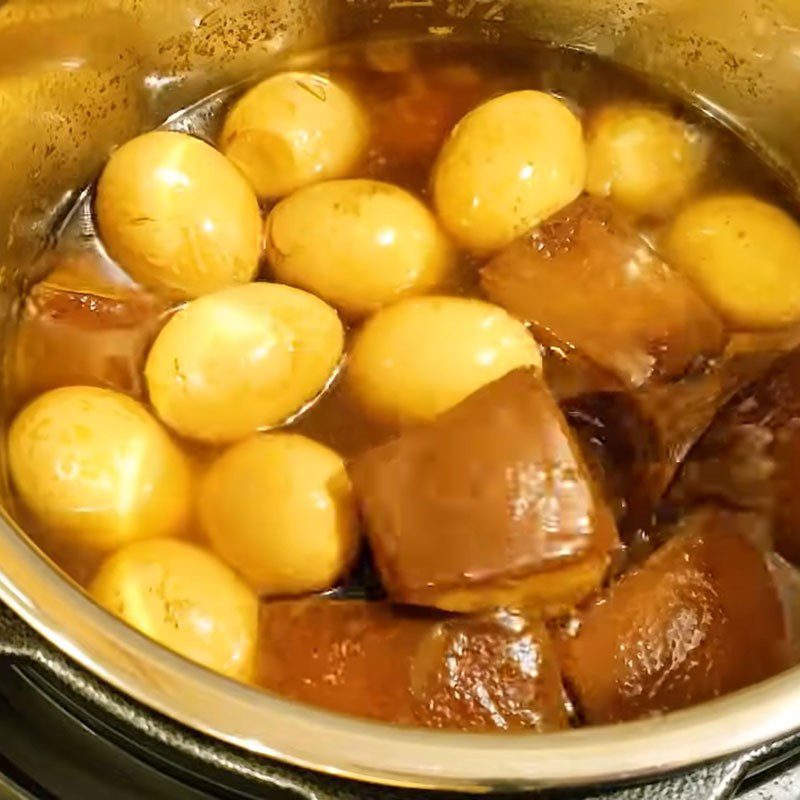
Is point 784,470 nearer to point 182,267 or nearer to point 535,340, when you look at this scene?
point 535,340

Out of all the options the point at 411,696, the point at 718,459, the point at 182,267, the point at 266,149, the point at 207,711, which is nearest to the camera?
the point at 207,711

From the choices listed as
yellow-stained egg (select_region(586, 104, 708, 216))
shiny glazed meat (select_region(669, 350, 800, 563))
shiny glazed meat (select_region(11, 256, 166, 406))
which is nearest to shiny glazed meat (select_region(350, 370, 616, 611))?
shiny glazed meat (select_region(669, 350, 800, 563))

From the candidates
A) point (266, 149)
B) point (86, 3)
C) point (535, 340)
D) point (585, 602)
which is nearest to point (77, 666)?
point (585, 602)

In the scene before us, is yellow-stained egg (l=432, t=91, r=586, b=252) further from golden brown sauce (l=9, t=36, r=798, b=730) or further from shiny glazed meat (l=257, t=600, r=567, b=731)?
shiny glazed meat (l=257, t=600, r=567, b=731)

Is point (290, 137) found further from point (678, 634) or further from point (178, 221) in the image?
point (678, 634)

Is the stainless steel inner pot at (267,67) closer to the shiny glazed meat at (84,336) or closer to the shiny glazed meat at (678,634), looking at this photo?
the shiny glazed meat at (84,336)

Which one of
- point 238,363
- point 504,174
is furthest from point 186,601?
point 504,174

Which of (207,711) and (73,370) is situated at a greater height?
(207,711)
